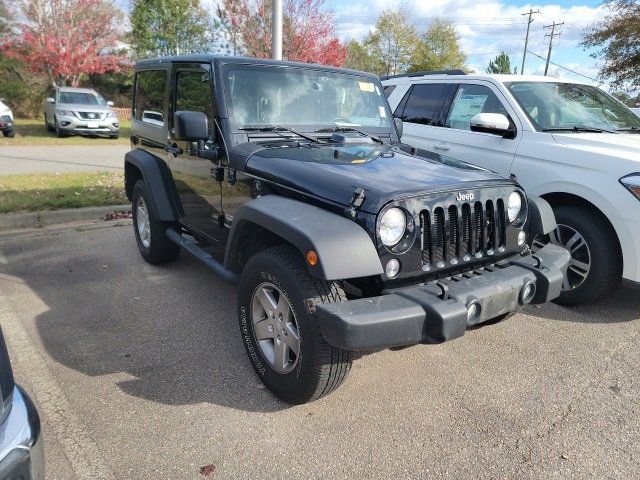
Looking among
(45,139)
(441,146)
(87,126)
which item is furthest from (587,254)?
(87,126)

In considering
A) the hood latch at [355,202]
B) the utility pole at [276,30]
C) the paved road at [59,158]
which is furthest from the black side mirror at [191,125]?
the paved road at [59,158]

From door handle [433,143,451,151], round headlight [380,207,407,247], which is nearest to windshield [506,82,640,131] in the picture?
door handle [433,143,451,151]

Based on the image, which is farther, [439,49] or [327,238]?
[439,49]

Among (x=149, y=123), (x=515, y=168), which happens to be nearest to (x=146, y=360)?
(x=149, y=123)

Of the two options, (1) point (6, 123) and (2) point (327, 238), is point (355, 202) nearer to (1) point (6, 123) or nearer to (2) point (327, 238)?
(2) point (327, 238)

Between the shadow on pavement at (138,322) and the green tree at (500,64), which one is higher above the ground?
the green tree at (500,64)

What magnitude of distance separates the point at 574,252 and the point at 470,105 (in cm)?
200

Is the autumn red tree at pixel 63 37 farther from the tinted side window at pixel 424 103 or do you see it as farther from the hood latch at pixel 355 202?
the hood latch at pixel 355 202

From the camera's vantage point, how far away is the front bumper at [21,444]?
1539mm

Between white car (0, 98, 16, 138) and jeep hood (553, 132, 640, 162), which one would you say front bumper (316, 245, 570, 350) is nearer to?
jeep hood (553, 132, 640, 162)

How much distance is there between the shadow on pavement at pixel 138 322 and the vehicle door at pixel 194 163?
0.67 m

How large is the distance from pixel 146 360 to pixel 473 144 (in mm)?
3774

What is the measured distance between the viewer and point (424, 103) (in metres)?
5.92

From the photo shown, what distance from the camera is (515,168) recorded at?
467 centimetres
